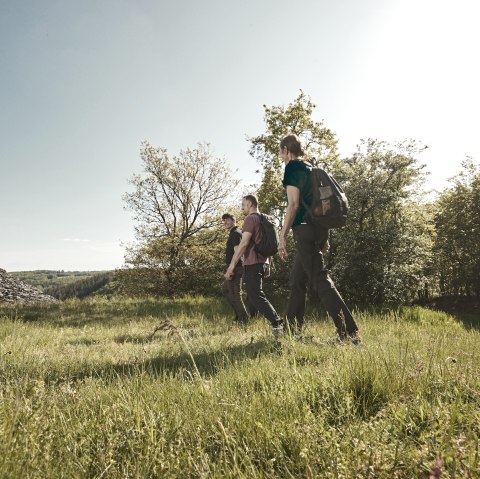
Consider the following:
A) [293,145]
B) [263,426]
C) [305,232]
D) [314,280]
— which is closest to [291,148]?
[293,145]

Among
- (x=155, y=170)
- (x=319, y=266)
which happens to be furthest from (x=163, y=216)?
(x=319, y=266)

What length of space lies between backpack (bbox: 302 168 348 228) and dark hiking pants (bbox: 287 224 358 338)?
0.23 m

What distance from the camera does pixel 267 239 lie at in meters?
5.73

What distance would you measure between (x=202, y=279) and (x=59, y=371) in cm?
1999

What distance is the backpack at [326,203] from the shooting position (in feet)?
14.1

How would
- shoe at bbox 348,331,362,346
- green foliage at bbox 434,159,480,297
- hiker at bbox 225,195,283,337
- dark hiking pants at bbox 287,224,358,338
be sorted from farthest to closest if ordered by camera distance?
green foliage at bbox 434,159,480,297, hiker at bbox 225,195,283,337, dark hiking pants at bbox 287,224,358,338, shoe at bbox 348,331,362,346

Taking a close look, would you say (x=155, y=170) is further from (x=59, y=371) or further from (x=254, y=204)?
(x=59, y=371)

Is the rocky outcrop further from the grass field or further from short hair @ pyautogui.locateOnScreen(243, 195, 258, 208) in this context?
the grass field

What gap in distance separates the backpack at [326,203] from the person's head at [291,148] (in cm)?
44

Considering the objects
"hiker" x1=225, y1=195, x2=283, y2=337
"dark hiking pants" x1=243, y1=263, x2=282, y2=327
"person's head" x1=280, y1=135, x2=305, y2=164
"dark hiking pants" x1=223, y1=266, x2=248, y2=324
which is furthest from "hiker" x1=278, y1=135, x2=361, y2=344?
"dark hiking pants" x1=223, y1=266, x2=248, y2=324

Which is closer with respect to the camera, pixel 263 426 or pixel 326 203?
pixel 263 426

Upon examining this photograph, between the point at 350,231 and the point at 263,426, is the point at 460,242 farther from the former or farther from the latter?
the point at 263,426

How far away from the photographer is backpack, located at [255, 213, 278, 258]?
18.7ft

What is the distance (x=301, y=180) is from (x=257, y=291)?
6.65 ft
